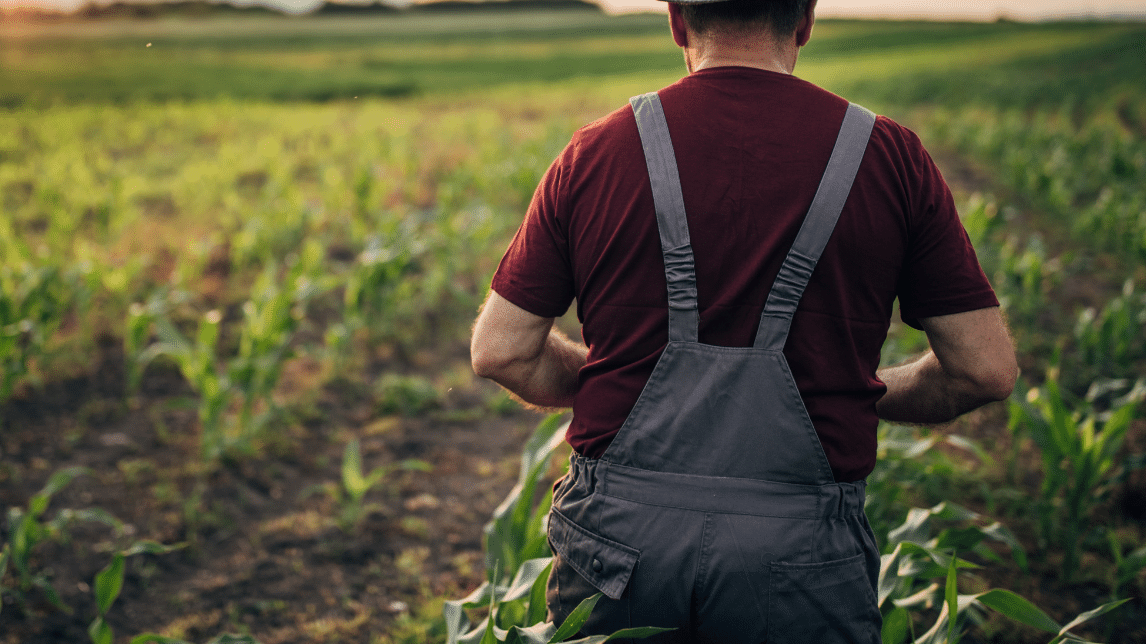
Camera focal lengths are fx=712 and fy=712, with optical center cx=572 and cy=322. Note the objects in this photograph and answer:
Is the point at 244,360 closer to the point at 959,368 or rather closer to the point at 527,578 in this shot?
the point at 527,578

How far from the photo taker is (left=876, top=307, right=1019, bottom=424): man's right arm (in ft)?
4.06

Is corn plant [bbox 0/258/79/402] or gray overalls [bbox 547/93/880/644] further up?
gray overalls [bbox 547/93/880/644]

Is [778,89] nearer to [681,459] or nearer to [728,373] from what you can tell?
[728,373]

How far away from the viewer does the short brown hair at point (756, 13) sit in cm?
122

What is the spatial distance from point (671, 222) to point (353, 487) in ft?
7.63

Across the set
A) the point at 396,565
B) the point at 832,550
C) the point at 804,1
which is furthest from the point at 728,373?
the point at 396,565

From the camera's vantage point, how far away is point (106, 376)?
14.6 feet

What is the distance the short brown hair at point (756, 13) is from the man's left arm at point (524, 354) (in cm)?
61

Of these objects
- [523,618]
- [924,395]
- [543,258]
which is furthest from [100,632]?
[924,395]

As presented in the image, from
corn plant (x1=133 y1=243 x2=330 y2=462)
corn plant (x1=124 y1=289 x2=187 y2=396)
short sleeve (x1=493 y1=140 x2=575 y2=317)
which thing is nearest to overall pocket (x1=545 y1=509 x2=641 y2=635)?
short sleeve (x1=493 y1=140 x2=575 y2=317)

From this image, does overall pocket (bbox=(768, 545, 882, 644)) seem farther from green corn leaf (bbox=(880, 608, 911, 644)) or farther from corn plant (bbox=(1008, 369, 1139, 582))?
corn plant (bbox=(1008, 369, 1139, 582))

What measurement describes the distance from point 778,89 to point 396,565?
2.56 m

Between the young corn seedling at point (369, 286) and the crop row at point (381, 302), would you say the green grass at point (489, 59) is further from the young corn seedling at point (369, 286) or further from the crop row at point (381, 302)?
the young corn seedling at point (369, 286)

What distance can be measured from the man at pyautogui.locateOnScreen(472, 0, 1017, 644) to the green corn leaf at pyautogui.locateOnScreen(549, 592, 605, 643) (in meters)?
0.06
